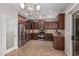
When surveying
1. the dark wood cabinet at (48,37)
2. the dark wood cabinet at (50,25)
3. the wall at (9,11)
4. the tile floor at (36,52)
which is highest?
the wall at (9,11)

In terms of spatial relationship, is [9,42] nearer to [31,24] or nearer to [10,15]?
[10,15]

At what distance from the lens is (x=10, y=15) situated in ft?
18.7

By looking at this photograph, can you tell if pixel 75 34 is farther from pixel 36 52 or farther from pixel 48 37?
pixel 48 37

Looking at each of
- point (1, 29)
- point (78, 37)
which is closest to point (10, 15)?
point (1, 29)

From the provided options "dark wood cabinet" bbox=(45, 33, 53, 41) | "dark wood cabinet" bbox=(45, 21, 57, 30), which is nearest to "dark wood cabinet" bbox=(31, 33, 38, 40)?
"dark wood cabinet" bbox=(45, 33, 53, 41)

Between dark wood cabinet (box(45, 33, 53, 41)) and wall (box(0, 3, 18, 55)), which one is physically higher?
wall (box(0, 3, 18, 55))

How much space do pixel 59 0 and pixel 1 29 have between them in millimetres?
3864

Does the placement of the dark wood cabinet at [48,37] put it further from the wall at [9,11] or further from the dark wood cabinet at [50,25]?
the wall at [9,11]

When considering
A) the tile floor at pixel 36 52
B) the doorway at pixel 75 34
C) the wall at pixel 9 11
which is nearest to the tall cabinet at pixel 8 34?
the wall at pixel 9 11

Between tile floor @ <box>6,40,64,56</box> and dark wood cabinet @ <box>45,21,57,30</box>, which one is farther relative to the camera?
dark wood cabinet @ <box>45,21,57,30</box>

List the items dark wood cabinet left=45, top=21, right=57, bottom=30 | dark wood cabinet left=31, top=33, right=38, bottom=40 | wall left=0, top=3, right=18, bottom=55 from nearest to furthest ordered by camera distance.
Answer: wall left=0, top=3, right=18, bottom=55, dark wood cabinet left=31, top=33, right=38, bottom=40, dark wood cabinet left=45, top=21, right=57, bottom=30

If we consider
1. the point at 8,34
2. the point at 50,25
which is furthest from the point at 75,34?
the point at 50,25

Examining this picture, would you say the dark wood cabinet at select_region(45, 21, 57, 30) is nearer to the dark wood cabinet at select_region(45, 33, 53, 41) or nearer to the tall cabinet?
the dark wood cabinet at select_region(45, 33, 53, 41)

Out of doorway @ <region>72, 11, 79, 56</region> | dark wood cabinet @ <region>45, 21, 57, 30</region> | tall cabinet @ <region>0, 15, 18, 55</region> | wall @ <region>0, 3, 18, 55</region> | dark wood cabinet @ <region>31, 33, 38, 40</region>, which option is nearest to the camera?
doorway @ <region>72, 11, 79, 56</region>
